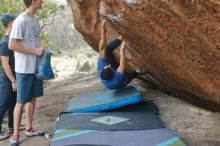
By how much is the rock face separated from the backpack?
41.1 inches

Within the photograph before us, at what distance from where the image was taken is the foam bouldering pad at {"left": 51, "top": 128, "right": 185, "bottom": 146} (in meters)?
5.34

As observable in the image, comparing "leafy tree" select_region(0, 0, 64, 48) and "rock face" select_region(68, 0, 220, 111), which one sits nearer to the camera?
"rock face" select_region(68, 0, 220, 111)

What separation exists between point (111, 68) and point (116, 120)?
4.31ft

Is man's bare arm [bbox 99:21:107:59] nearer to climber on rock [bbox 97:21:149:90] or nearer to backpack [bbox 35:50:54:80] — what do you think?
climber on rock [bbox 97:21:149:90]

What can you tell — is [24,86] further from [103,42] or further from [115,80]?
[103,42]

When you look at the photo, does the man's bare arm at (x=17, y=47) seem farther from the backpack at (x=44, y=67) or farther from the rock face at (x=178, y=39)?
the rock face at (x=178, y=39)

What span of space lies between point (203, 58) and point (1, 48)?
2.97 m

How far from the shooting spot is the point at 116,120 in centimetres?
644

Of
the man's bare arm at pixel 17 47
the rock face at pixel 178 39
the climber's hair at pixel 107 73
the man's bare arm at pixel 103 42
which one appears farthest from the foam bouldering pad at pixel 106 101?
the man's bare arm at pixel 17 47

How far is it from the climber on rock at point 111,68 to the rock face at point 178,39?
0.42 meters

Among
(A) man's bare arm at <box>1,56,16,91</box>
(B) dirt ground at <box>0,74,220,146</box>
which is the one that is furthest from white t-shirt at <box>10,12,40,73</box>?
(B) dirt ground at <box>0,74,220,146</box>

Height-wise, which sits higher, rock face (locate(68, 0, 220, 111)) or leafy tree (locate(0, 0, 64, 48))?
rock face (locate(68, 0, 220, 111))

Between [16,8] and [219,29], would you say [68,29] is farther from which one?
[219,29]

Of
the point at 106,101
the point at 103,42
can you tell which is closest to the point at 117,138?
the point at 106,101
